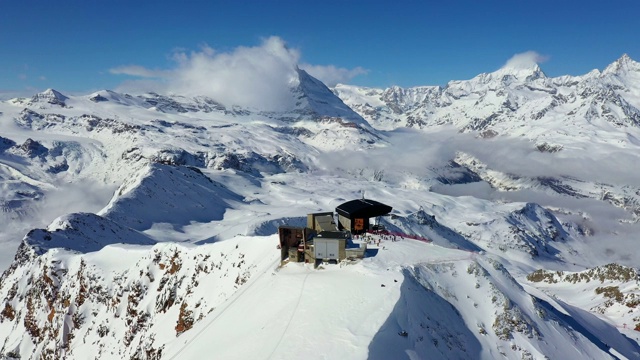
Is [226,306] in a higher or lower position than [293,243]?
lower

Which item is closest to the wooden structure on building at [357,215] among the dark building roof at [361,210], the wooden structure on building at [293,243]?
the dark building roof at [361,210]

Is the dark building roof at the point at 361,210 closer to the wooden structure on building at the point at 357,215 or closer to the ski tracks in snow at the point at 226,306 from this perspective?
the wooden structure on building at the point at 357,215

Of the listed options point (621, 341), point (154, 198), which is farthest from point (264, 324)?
point (154, 198)

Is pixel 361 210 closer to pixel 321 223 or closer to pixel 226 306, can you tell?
pixel 321 223

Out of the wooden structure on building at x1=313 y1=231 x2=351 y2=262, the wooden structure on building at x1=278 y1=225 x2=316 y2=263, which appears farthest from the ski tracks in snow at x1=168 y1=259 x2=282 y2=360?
the wooden structure on building at x1=313 y1=231 x2=351 y2=262

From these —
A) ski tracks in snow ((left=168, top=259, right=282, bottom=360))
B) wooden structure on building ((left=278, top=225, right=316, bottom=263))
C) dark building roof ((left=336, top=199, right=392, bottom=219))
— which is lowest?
ski tracks in snow ((left=168, top=259, right=282, bottom=360))

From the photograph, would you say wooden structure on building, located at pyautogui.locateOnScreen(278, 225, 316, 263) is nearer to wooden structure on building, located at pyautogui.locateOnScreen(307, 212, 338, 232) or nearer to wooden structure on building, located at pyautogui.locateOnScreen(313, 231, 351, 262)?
wooden structure on building, located at pyautogui.locateOnScreen(313, 231, 351, 262)

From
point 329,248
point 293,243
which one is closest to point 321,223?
point 293,243

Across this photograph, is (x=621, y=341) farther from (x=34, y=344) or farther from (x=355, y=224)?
(x=34, y=344)

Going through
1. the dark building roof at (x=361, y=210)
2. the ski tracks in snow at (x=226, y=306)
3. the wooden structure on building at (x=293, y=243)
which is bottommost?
the ski tracks in snow at (x=226, y=306)

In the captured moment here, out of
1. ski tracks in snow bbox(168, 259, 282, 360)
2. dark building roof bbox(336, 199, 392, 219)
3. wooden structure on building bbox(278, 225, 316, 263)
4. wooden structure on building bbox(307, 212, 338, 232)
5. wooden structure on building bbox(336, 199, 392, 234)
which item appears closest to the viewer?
ski tracks in snow bbox(168, 259, 282, 360)

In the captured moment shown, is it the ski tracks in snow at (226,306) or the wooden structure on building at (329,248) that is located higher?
the wooden structure on building at (329,248)
